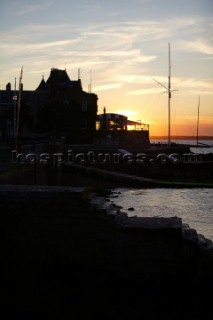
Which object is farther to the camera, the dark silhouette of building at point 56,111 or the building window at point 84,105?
the building window at point 84,105

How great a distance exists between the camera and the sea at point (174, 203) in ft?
67.5

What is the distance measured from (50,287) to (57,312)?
36.0 inches

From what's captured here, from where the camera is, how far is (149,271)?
808 cm

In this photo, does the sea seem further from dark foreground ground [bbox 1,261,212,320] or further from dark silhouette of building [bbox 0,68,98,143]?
dark silhouette of building [bbox 0,68,98,143]

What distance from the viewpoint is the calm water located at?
67.5 feet

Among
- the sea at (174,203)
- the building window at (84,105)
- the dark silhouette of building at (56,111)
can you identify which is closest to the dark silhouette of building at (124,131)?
the building window at (84,105)

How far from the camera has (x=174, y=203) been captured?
1041 inches

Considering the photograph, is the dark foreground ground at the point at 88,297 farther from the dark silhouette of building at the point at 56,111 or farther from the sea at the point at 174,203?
the dark silhouette of building at the point at 56,111

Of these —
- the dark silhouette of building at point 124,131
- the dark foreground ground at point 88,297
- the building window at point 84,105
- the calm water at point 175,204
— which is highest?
the building window at point 84,105

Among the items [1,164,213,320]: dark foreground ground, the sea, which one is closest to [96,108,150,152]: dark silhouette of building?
the sea

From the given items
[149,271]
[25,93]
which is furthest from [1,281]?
[25,93]

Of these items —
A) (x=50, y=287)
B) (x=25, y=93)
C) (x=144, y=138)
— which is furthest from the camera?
(x=144, y=138)

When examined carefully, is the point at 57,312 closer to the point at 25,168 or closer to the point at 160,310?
the point at 160,310

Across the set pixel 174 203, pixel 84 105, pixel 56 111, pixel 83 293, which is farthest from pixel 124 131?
pixel 83 293
